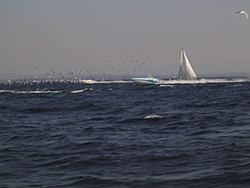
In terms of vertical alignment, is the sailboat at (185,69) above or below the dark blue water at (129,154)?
above

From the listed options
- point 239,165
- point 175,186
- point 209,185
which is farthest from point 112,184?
point 239,165

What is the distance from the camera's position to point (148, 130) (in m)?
19.6

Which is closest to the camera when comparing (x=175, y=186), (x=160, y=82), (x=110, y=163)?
(x=175, y=186)

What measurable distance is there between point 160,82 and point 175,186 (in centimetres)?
11220

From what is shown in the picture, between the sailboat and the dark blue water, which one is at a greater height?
the sailboat

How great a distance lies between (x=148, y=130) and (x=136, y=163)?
7.30m

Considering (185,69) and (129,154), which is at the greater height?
(185,69)

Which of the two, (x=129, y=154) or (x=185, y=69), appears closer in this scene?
(x=129, y=154)

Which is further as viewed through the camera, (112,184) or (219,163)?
(219,163)

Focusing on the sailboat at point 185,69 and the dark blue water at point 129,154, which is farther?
the sailboat at point 185,69

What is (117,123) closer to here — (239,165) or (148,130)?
(148,130)

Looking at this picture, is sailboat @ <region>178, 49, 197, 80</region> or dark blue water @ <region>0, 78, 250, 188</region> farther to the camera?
sailboat @ <region>178, 49, 197, 80</region>

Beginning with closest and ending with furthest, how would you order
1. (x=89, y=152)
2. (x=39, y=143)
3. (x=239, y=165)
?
(x=239, y=165) < (x=89, y=152) < (x=39, y=143)

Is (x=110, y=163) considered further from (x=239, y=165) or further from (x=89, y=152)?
(x=239, y=165)
